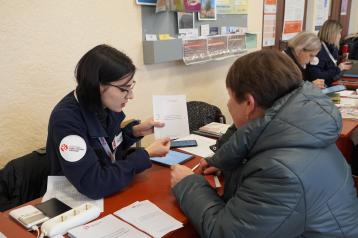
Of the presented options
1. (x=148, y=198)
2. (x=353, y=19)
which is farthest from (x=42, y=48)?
(x=353, y=19)

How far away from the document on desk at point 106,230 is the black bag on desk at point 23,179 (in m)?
0.54

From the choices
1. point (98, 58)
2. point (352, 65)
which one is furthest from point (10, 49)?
point (352, 65)

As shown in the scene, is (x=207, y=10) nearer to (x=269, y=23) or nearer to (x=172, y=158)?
(x=269, y=23)

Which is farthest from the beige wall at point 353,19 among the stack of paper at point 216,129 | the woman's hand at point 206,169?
the woman's hand at point 206,169

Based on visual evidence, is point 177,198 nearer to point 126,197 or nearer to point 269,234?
point 126,197

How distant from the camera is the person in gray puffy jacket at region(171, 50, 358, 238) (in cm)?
85

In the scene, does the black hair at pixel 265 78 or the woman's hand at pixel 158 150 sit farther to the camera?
the woman's hand at pixel 158 150

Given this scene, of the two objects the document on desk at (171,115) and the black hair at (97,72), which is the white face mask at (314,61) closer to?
the document on desk at (171,115)

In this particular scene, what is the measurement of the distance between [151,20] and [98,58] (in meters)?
1.13

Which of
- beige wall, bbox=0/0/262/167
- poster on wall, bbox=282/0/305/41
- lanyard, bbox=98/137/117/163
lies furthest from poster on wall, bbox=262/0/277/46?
lanyard, bbox=98/137/117/163

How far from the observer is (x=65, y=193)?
4.23ft

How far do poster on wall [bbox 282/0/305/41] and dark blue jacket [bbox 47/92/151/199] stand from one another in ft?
10.6

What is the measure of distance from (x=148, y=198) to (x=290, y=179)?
59 centimetres

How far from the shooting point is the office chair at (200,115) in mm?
2393
